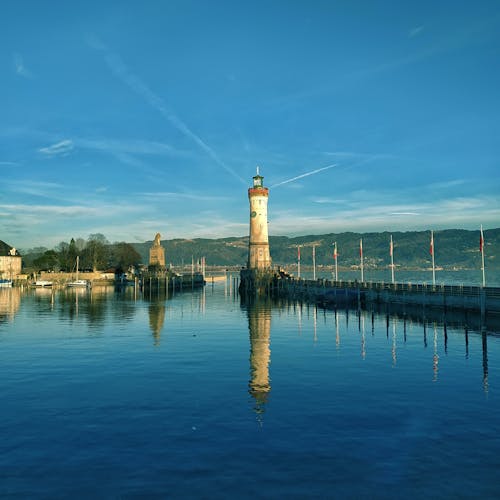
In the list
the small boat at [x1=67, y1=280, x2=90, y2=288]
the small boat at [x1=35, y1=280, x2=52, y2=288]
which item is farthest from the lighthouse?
the small boat at [x1=35, y1=280, x2=52, y2=288]

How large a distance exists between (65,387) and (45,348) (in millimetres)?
14287

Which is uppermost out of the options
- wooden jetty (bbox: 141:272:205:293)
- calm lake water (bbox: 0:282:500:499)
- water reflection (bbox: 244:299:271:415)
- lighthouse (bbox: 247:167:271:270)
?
lighthouse (bbox: 247:167:271:270)

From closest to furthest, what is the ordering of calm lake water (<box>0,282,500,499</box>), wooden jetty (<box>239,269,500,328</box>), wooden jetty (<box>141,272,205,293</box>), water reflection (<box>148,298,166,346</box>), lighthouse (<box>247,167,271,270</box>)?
calm lake water (<box>0,282,500,499</box>) → water reflection (<box>148,298,166,346</box>) → wooden jetty (<box>239,269,500,328</box>) → lighthouse (<box>247,167,271,270</box>) → wooden jetty (<box>141,272,205,293</box>)

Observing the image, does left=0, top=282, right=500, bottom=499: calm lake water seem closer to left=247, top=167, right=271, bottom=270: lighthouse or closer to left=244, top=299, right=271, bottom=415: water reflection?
left=244, top=299, right=271, bottom=415: water reflection

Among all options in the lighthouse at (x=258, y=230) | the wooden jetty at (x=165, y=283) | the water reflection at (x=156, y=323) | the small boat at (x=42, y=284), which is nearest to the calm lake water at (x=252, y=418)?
the water reflection at (x=156, y=323)

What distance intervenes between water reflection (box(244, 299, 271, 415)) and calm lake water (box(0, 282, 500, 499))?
16cm

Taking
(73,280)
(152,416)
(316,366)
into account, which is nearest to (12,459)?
(152,416)

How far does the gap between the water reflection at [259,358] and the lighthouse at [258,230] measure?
4908cm

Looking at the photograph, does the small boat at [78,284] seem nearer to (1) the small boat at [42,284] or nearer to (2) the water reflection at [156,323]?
(1) the small boat at [42,284]

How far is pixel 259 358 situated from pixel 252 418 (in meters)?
14.1

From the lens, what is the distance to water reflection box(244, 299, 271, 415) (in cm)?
2350

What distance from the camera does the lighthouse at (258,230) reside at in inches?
4461

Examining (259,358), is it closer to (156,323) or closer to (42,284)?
(156,323)

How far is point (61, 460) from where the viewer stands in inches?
611
